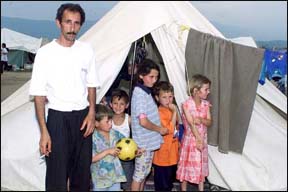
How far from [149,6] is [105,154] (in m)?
1.91

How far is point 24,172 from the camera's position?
5.11 meters

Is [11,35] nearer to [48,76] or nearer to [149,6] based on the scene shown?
[149,6]

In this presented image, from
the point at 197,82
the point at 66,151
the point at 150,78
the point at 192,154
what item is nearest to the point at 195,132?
the point at 192,154

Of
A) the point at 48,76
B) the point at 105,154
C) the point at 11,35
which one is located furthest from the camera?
the point at 11,35

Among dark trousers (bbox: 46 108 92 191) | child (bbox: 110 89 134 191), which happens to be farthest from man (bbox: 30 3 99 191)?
child (bbox: 110 89 134 191)

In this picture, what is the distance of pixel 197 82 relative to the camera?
484 cm

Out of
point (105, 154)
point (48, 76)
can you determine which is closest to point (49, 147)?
point (48, 76)

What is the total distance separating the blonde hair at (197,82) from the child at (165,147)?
0.20 m

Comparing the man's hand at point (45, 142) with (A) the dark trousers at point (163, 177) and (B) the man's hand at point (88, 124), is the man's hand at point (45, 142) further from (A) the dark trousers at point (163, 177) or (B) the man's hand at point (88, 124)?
(A) the dark trousers at point (163, 177)

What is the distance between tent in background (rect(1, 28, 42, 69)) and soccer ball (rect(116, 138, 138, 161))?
19.8m

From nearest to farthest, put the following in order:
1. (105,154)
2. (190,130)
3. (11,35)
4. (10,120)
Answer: (105,154) < (190,130) < (10,120) < (11,35)

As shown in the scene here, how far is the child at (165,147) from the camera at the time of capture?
16.1 ft

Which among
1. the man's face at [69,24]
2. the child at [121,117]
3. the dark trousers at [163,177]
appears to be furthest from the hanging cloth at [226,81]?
the man's face at [69,24]

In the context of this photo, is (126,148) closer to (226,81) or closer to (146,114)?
(146,114)
